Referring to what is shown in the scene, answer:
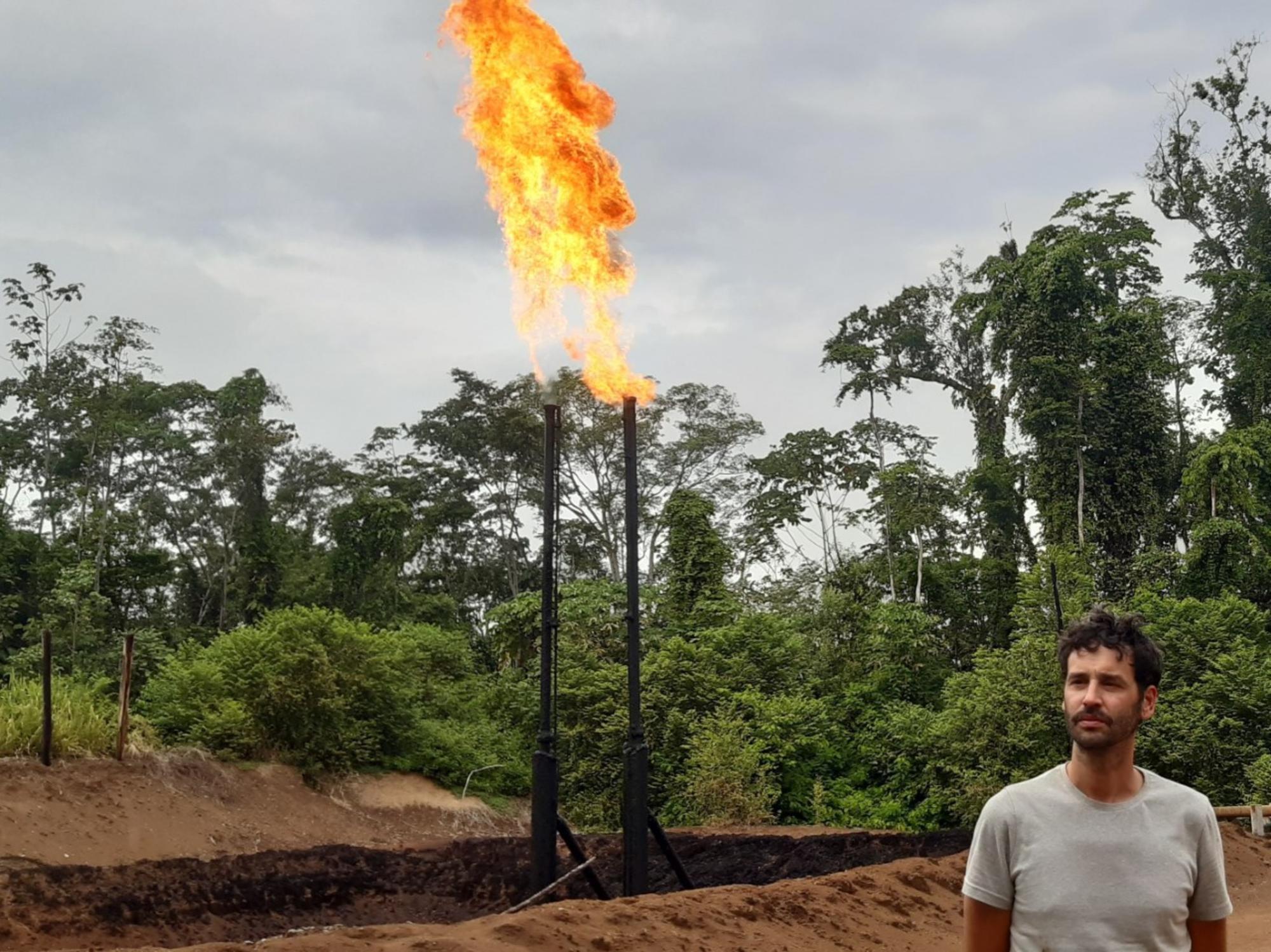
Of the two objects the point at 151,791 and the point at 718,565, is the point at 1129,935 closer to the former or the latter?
the point at 151,791

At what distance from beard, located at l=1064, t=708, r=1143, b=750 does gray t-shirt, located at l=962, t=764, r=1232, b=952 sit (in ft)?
0.35

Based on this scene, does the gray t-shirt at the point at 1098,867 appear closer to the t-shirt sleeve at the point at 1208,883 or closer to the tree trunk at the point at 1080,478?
the t-shirt sleeve at the point at 1208,883

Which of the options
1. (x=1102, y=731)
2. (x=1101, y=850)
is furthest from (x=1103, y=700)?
(x=1101, y=850)

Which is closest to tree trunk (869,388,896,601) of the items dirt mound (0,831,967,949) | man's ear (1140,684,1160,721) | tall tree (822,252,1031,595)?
tall tree (822,252,1031,595)

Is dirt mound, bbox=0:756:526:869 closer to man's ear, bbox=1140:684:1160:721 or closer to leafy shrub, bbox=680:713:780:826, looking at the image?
leafy shrub, bbox=680:713:780:826

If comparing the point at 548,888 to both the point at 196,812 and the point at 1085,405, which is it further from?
the point at 1085,405

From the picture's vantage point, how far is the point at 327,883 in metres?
11.0

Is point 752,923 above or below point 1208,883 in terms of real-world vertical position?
below

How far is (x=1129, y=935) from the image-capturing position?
2355mm

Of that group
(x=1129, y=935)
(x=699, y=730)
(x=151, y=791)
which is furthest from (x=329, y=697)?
(x=1129, y=935)

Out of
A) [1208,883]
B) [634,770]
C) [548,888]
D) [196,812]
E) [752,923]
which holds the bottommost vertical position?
[196,812]

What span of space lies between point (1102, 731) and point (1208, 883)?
0.37 metres

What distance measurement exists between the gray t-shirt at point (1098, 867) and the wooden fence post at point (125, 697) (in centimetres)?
1391

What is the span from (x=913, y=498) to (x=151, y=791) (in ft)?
58.7
